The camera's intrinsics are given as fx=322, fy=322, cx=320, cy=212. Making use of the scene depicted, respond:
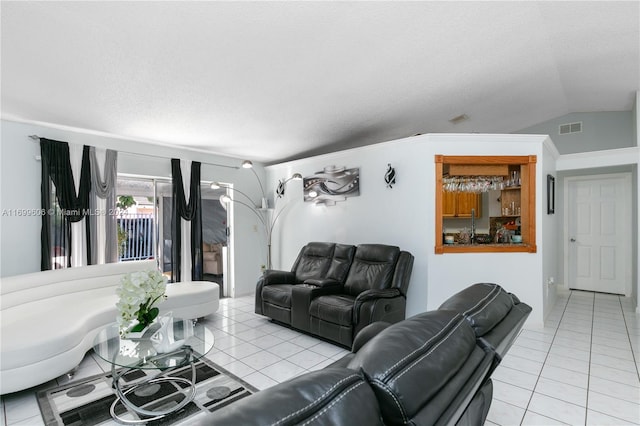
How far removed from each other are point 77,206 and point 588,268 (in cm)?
818

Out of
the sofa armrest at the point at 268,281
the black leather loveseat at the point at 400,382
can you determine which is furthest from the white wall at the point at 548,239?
the black leather loveseat at the point at 400,382

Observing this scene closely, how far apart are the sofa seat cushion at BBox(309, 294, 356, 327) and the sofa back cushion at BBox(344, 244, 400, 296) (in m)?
0.22

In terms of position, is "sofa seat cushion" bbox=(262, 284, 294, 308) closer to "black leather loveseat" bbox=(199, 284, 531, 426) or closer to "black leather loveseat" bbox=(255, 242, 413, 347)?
"black leather loveseat" bbox=(255, 242, 413, 347)

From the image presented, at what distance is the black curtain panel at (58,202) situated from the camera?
3777 millimetres

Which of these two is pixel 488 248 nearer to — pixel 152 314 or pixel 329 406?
pixel 152 314

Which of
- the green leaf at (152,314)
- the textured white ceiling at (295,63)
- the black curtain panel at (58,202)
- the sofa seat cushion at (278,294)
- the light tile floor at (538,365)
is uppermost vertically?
the textured white ceiling at (295,63)

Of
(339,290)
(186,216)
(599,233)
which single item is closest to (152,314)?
(339,290)

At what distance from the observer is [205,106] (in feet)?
12.3

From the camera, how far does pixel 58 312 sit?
306 cm

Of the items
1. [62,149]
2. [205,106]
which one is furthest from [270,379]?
[62,149]

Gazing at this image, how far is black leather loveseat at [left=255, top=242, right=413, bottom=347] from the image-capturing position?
328 centimetres

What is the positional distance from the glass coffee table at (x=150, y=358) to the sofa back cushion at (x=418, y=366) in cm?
176

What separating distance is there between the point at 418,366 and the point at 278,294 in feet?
11.0

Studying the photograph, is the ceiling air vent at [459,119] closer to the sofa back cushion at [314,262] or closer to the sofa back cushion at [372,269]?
the sofa back cushion at [372,269]
